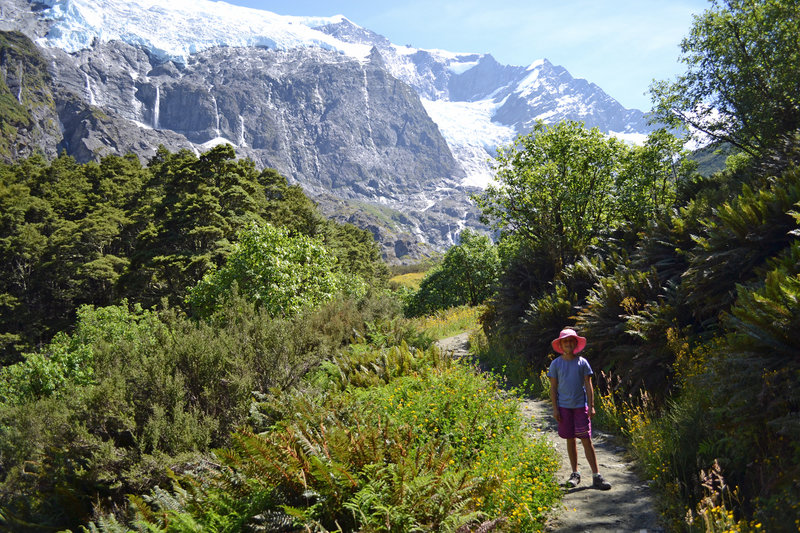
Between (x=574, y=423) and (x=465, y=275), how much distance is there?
24.8 meters

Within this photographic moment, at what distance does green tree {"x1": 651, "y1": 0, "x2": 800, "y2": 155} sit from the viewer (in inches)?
528

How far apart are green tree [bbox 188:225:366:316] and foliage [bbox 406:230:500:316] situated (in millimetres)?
15628

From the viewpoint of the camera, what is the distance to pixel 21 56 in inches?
6348

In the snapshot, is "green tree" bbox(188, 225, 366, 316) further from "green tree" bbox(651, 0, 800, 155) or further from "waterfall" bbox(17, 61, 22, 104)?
"waterfall" bbox(17, 61, 22, 104)

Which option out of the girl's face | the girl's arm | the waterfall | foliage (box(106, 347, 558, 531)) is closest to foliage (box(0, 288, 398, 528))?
foliage (box(106, 347, 558, 531))

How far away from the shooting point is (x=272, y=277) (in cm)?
1338

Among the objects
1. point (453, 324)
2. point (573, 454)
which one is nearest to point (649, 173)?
point (453, 324)

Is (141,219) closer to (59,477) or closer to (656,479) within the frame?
(59,477)

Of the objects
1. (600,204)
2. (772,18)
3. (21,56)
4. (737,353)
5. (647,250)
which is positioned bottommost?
(737,353)

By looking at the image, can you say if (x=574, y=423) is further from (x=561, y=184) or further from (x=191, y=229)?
(x=191, y=229)

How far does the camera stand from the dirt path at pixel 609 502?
4141 millimetres

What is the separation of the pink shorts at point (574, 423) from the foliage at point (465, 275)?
22.8m

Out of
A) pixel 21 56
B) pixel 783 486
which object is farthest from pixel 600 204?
pixel 21 56

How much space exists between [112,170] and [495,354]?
43442 mm
